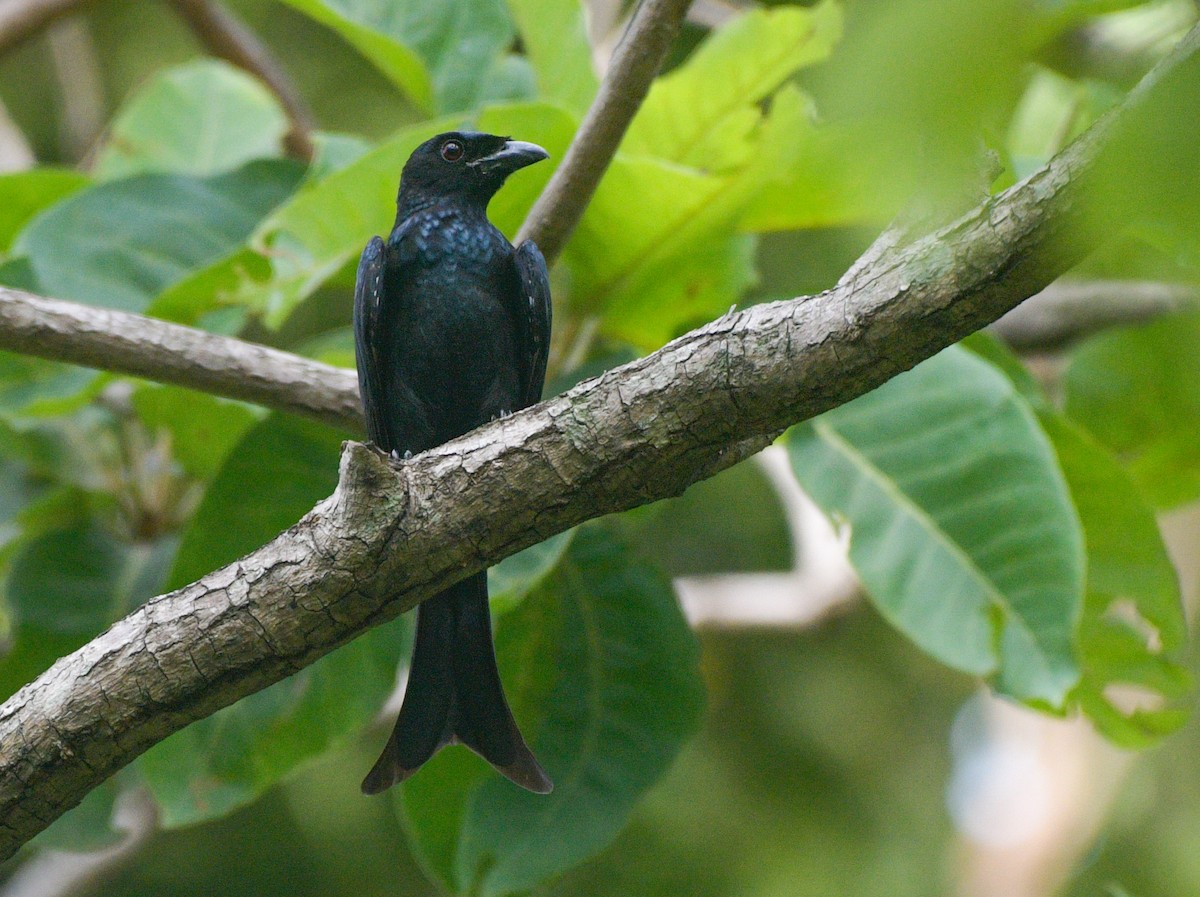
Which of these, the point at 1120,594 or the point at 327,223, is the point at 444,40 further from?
the point at 1120,594

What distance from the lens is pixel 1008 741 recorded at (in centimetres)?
677

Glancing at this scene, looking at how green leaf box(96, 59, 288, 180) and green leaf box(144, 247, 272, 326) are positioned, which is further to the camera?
green leaf box(96, 59, 288, 180)

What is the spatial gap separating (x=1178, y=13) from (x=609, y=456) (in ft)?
4.13

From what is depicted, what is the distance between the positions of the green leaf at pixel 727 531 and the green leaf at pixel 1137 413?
1.53 m

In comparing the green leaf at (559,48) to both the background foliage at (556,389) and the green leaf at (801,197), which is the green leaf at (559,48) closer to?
the background foliage at (556,389)

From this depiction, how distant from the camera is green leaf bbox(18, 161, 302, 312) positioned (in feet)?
11.5

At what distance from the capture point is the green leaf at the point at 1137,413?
4051mm

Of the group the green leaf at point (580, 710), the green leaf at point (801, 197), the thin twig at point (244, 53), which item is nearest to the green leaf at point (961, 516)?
the green leaf at point (801, 197)

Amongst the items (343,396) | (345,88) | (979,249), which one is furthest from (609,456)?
(345,88)

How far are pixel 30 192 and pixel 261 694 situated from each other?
185cm

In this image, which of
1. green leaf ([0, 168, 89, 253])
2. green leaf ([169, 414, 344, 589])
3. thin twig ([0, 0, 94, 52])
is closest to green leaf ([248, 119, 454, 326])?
green leaf ([169, 414, 344, 589])

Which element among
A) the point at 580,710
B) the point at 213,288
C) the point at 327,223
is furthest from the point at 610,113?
the point at 580,710

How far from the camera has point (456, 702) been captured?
2.71 m

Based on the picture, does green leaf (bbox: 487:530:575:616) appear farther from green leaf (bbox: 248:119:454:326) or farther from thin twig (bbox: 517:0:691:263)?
green leaf (bbox: 248:119:454:326)
